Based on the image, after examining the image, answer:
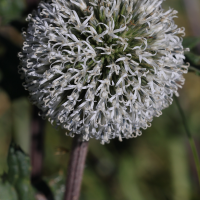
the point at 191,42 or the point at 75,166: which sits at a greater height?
the point at 191,42

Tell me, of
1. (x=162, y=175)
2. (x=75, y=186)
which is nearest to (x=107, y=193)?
(x=162, y=175)

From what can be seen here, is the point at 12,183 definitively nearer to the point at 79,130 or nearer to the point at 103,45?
the point at 79,130

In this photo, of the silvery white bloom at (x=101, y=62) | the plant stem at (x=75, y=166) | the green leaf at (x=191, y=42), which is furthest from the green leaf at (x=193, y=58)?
the plant stem at (x=75, y=166)

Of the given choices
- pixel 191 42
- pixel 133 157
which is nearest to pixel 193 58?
pixel 191 42

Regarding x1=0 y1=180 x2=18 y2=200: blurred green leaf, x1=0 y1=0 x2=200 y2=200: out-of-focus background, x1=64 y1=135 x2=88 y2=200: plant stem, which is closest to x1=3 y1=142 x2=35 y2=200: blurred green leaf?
x1=0 y1=180 x2=18 y2=200: blurred green leaf

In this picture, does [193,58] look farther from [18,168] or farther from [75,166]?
[18,168]

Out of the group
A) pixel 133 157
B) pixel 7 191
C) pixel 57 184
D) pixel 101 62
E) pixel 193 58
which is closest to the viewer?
pixel 101 62
